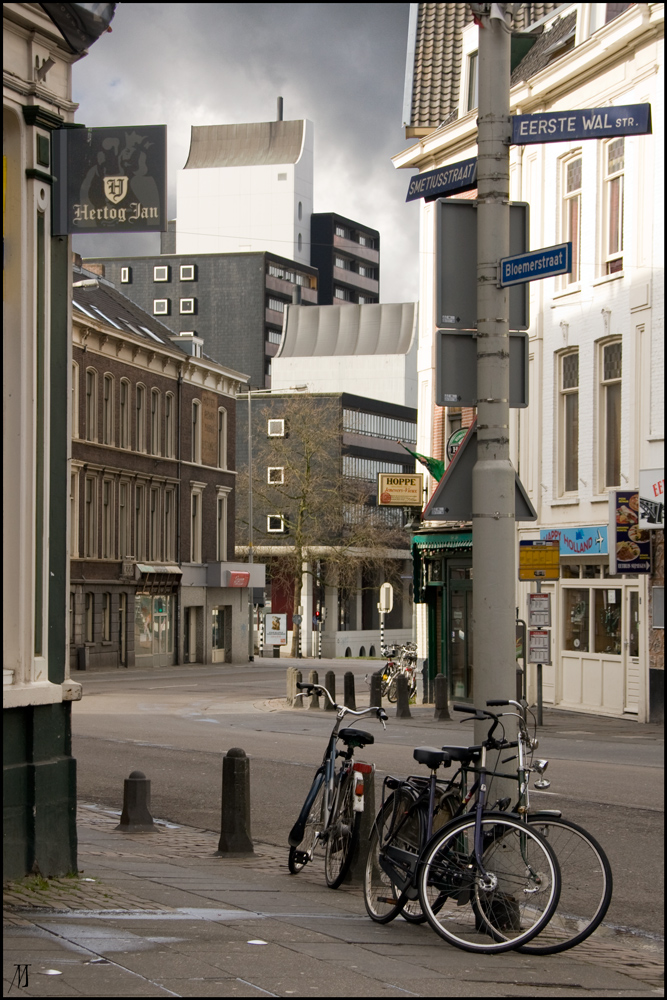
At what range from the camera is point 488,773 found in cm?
646

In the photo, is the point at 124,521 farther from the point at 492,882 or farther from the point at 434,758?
the point at 492,882

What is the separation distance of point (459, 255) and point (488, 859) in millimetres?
3301

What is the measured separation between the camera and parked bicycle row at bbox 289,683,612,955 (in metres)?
6.20

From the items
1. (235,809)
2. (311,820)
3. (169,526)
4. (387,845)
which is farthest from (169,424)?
(387,845)

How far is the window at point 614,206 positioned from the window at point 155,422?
98.9ft

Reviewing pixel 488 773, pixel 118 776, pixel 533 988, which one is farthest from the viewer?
pixel 118 776

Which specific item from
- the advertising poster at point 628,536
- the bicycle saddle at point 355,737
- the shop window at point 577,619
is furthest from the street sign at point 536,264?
the shop window at point 577,619

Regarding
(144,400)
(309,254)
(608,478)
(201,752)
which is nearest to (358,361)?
(309,254)

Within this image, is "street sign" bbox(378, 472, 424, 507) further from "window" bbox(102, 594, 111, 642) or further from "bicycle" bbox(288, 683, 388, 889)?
"bicycle" bbox(288, 683, 388, 889)

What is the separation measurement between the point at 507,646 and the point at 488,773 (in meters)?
0.77

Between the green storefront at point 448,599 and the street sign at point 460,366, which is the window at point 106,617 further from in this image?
the street sign at point 460,366

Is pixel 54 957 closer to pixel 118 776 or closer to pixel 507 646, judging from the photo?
pixel 507 646

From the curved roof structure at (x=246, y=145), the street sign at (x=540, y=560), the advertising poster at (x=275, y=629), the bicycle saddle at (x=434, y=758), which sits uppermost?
the curved roof structure at (x=246, y=145)

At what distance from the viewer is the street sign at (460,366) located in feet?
23.9
